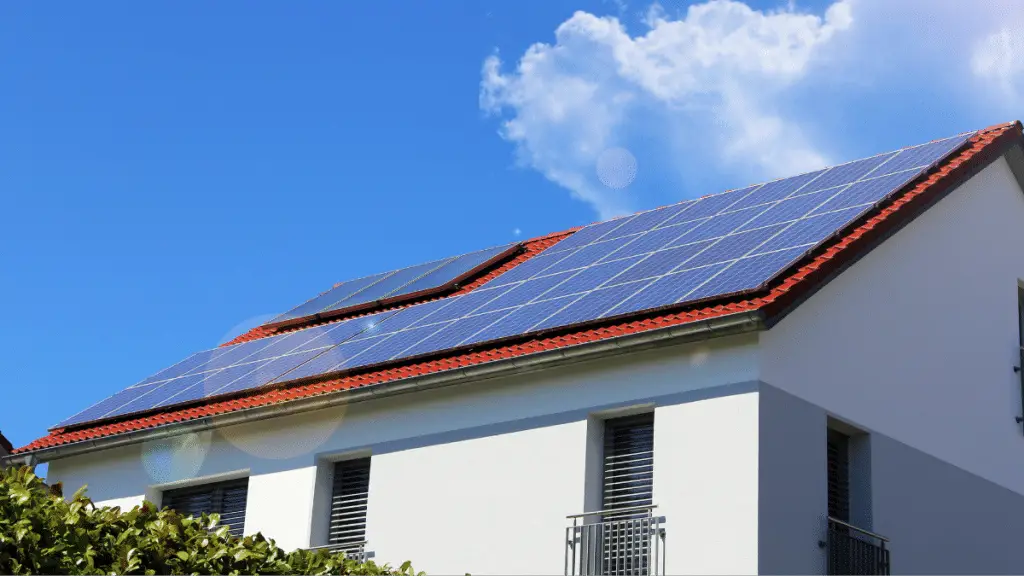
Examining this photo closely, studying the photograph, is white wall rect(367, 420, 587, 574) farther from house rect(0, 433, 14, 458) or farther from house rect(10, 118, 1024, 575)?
house rect(0, 433, 14, 458)

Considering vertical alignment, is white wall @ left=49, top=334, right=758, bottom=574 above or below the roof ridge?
below

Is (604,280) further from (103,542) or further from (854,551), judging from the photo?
(103,542)

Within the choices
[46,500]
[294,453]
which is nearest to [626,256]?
[294,453]

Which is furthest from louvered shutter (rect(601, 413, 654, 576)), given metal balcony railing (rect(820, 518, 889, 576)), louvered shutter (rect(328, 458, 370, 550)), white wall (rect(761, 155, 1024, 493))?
louvered shutter (rect(328, 458, 370, 550))

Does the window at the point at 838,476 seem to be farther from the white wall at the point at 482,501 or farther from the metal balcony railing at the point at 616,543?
the white wall at the point at 482,501

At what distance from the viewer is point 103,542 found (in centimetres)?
1080

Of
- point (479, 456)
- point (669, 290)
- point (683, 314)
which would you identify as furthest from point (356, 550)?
point (683, 314)

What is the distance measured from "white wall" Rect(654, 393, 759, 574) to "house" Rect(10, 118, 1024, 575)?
2cm

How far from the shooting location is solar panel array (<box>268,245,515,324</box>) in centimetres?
2347

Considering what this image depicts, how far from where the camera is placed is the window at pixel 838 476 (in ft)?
54.9

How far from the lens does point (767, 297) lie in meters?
15.4

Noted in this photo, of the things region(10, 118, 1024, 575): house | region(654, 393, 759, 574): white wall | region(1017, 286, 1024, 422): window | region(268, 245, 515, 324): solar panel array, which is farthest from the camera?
region(268, 245, 515, 324): solar panel array

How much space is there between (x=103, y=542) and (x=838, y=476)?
29.8ft

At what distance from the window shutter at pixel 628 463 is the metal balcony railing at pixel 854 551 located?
79.6 inches
